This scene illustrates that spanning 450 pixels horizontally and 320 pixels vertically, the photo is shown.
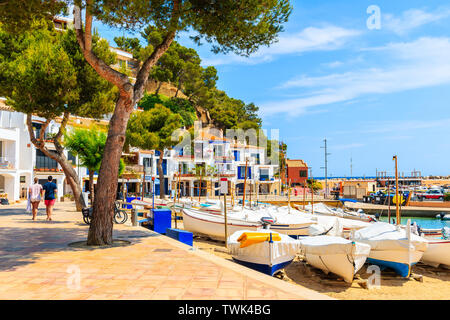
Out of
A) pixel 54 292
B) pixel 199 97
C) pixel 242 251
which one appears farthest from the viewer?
pixel 199 97

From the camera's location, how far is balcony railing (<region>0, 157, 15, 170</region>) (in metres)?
31.7

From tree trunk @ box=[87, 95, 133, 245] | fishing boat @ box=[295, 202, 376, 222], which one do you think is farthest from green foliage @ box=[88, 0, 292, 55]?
fishing boat @ box=[295, 202, 376, 222]

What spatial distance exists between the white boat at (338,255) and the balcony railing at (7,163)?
3033cm

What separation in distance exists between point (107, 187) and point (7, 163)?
28134 mm

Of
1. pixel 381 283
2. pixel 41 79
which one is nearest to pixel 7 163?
pixel 41 79

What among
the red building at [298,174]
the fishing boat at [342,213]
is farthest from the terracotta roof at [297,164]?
the fishing boat at [342,213]

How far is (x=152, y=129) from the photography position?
4284 cm

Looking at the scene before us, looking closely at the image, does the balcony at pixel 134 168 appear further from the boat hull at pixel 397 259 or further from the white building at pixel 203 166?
the boat hull at pixel 397 259

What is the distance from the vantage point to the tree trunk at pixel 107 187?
938 centimetres

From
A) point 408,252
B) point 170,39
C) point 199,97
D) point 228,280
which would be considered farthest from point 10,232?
point 199,97

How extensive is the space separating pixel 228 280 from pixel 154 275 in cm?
137

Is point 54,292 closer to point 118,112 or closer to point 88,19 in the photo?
point 118,112

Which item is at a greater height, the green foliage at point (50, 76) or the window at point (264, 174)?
the green foliage at point (50, 76)

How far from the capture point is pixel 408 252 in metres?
11.7
